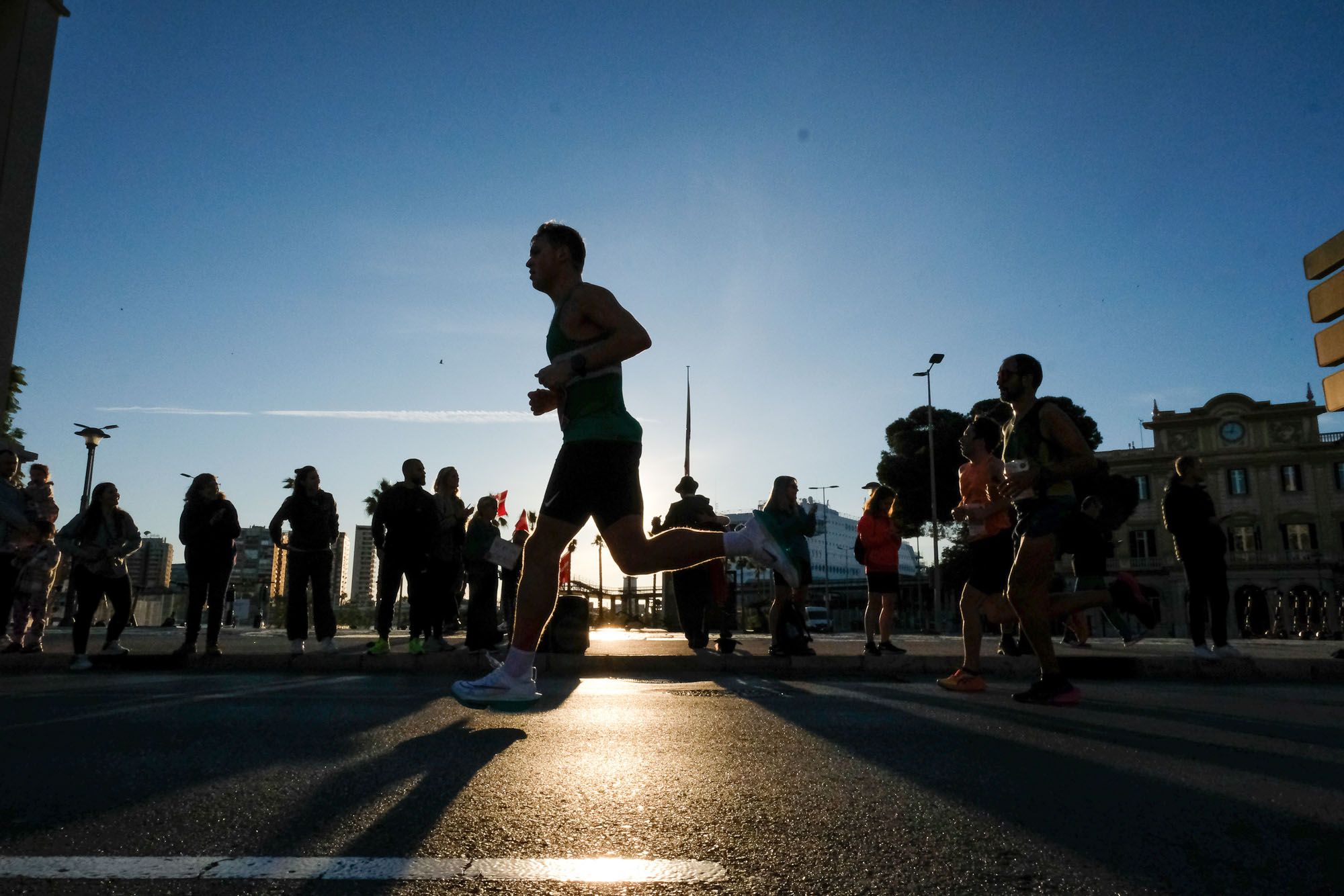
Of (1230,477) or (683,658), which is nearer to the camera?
(683,658)

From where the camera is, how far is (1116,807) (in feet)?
8.26

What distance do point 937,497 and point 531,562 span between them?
5120 centimetres

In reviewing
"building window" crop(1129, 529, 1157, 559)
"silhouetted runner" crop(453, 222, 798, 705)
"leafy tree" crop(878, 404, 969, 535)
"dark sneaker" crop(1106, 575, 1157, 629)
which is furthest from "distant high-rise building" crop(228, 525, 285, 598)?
"silhouetted runner" crop(453, 222, 798, 705)

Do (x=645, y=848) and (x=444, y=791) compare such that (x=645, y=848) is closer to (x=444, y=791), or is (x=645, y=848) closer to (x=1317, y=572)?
(x=444, y=791)

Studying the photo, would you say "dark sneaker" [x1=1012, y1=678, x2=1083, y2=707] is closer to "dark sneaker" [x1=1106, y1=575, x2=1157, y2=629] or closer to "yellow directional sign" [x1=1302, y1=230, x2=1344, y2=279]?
"dark sneaker" [x1=1106, y1=575, x2=1157, y2=629]

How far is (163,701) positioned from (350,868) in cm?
369

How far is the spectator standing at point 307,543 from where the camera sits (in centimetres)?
916

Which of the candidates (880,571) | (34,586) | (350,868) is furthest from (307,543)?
(350,868)

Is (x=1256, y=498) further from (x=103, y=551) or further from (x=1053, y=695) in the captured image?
(x=103, y=551)

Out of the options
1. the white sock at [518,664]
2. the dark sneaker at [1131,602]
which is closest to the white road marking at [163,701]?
the white sock at [518,664]

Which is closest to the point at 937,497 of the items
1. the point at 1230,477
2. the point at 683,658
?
the point at 1230,477

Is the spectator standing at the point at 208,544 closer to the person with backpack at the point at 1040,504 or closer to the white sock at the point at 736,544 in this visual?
the white sock at the point at 736,544

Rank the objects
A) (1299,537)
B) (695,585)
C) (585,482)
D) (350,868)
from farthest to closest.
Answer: (1299,537)
(695,585)
(585,482)
(350,868)

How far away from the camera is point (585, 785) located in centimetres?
272
